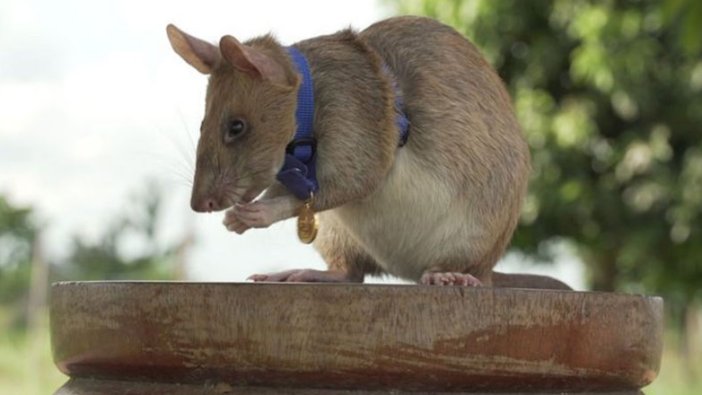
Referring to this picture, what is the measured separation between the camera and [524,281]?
2.61 m

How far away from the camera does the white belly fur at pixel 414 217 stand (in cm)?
235

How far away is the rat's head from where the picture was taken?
221 cm

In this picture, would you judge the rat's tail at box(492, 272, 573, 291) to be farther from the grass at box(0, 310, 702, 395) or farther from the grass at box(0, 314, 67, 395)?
the grass at box(0, 314, 67, 395)

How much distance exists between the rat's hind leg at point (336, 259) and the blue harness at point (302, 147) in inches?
9.4

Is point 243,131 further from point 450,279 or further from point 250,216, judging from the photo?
point 450,279

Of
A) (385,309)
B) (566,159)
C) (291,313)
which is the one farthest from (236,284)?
(566,159)

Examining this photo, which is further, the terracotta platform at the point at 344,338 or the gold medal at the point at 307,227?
the gold medal at the point at 307,227

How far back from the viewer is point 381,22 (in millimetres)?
2623

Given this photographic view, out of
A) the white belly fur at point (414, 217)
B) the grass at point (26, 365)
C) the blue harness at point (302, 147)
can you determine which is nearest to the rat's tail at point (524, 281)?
the white belly fur at point (414, 217)

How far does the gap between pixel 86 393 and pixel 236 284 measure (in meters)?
0.35

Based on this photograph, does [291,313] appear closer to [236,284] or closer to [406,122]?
[236,284]

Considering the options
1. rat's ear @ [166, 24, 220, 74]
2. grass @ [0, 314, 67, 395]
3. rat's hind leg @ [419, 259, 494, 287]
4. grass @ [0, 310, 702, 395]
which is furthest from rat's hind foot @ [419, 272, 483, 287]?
grass @ [0, 314, 67, 395]

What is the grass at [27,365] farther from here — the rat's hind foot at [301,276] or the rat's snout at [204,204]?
the rat's snout at [204,204]

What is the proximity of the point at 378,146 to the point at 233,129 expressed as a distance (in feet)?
0.84
